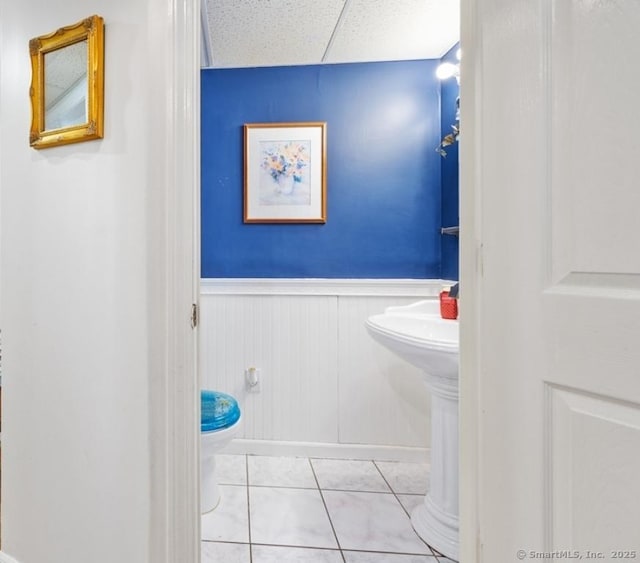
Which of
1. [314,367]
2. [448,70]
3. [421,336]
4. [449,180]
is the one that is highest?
[448,70]

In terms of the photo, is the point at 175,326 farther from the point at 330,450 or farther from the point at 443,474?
the point at 330,450

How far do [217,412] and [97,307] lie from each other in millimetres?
786

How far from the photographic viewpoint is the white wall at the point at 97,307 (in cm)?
87

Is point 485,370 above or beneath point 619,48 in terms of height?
beneath

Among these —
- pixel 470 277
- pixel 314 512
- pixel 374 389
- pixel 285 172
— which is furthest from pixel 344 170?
pixel 314 512

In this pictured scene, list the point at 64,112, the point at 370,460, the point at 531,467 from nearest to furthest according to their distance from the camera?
the point at 531,467 < the point at 64,112 < the point at 370,460

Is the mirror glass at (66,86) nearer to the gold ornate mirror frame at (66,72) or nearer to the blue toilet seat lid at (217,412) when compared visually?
the gold ornate mirror frame at (66,72)

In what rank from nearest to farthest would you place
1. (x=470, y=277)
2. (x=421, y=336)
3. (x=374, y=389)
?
(x=470, y=277) < (x=421, y=336) < (x=374, y=389)

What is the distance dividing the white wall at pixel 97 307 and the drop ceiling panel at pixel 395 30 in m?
1.13

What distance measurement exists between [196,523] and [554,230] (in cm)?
110

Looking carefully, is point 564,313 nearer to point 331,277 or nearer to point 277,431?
point 331,277

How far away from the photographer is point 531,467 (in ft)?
2.14

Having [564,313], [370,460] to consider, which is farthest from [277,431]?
[564,313]

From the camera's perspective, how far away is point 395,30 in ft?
5.71
